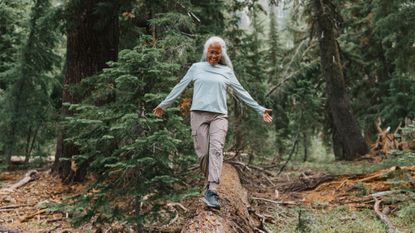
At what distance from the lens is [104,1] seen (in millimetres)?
8727

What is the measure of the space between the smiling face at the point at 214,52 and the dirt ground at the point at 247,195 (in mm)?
1894

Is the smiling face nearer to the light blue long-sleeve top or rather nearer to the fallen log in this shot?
the light blue long-sleeve top

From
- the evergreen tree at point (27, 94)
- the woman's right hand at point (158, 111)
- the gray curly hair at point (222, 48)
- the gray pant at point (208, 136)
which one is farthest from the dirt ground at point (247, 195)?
the evergreen tree at point (27, 94)

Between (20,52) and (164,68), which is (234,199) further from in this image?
(20,52)

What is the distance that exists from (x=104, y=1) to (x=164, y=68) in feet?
14.4

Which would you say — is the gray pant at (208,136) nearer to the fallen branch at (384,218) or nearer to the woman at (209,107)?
the woman at (209,107)

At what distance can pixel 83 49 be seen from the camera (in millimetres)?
9242

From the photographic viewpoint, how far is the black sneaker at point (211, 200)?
16.1ft

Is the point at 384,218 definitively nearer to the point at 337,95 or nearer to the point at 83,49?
the point at 83,49

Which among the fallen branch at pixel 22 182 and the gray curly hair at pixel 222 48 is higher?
the gray curly hair at pixel 222 48

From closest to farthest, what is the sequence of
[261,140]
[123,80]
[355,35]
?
[123,80] < [261,140] < [355,35]

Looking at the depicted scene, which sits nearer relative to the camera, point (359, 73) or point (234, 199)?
point (234, 199)

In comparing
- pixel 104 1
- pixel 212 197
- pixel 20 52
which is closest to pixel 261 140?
pixel 104 1

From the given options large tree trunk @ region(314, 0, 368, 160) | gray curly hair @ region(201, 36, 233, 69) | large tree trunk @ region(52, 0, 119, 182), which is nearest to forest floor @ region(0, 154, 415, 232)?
large tree trunk @ region(52, 0, 119, 182)
